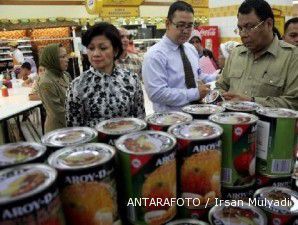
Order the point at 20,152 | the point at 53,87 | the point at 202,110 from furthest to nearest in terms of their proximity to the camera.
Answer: the point at 53,87 < the point at 202,110 < the point at 20,152

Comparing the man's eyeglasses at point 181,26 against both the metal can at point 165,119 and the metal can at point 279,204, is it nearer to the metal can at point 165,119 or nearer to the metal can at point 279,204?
the metal can at point 165,119

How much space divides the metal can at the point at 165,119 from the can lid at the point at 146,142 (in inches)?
3.7

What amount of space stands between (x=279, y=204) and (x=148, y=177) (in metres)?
0.49

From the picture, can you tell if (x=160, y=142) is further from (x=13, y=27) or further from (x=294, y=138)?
(x=13, y=27)

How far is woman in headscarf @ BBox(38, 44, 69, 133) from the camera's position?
330cm


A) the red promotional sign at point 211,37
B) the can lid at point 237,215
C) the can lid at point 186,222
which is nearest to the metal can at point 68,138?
the can lid at point 186,222

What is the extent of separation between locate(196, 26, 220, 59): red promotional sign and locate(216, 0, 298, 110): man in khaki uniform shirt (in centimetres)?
443

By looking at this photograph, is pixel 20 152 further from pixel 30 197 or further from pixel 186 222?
pixel 186 222

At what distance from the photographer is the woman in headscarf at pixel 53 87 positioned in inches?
130

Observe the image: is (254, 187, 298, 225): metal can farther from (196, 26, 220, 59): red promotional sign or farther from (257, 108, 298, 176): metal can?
(196, 26, 220, 59): red promotional sign

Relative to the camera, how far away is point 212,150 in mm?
937

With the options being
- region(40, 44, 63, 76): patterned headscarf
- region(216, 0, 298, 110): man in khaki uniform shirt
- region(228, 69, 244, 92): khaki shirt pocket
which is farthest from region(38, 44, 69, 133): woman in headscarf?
region(216, 0, 298, 110): man in khaki uniform shirt

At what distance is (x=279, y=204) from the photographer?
3.32 feet

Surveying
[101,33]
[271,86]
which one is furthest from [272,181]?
[101,33]
